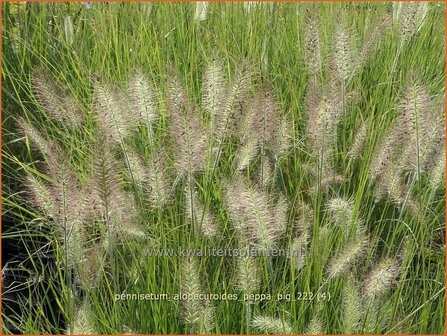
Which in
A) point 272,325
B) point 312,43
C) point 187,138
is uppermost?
point 312,43

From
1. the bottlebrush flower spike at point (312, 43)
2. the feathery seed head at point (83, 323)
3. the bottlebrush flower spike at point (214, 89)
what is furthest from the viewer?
the bottlebrush flower spike at point (312, 43)

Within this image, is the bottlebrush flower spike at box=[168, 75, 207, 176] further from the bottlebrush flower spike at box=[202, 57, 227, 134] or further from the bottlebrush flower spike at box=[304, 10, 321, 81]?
the bottlebrush flower spike at box=[304, 10, 321, 81]

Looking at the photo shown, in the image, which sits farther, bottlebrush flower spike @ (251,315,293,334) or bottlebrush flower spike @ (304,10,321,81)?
bottlebrush flower spike @ (304,10,321,81)

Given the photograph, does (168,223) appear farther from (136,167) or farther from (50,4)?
(50,4)

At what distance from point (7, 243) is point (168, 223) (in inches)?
25.0


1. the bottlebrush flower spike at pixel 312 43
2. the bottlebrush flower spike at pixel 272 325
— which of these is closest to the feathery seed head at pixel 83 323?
the bottlebrush flower spike at pixel 272 325

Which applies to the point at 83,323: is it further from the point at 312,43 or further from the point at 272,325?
the point at 312,43

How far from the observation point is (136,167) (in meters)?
1.49

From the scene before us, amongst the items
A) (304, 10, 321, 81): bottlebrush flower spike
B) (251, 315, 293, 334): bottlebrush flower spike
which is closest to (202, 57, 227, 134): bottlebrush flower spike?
(304, 10, 321, 81): bottlebrush flower spike

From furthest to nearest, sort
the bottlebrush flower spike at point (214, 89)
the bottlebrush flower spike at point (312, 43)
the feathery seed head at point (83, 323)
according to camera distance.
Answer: the bottlebrush flower spike at point (312, 43)
the bottlebrush flower spike at point (214, 89)
the feathery seed head at point (83, 323)

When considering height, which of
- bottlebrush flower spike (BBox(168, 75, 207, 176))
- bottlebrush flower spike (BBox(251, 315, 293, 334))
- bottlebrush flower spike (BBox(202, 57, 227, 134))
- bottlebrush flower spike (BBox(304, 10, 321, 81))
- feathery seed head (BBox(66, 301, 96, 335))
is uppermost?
bottlebrush flower spike (BBox(304, 10, 321, 81))

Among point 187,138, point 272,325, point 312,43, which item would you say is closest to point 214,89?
point 187,138

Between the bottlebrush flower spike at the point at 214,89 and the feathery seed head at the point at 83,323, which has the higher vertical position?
the bottlebrush flower spike at the point at 214,89

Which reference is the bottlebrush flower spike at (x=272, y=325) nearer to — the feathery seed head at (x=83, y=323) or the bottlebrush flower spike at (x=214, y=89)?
the feathery seed head at (x=83, y=323)
